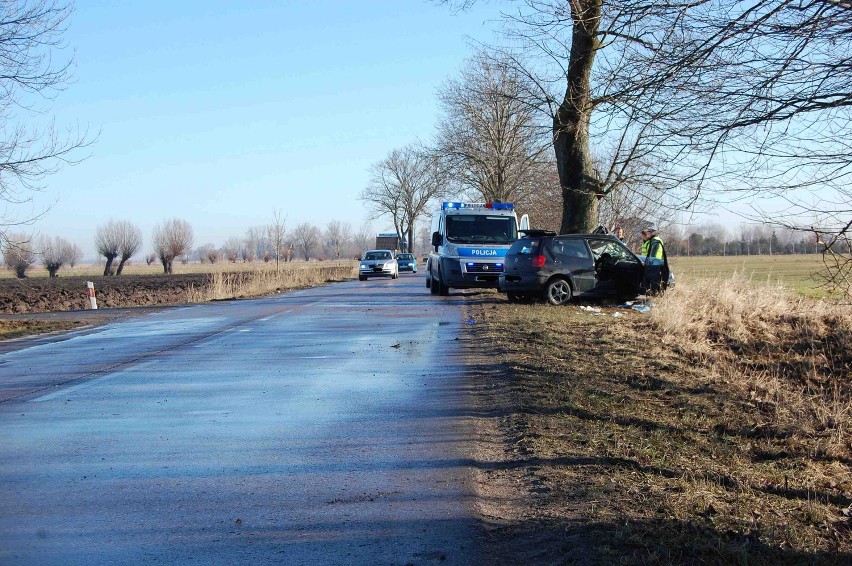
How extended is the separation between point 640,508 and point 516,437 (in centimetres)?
203

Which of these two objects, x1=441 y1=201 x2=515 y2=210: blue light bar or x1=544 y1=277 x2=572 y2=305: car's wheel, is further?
x1=441 y1=201 x2=515 y2=210: blue light bar

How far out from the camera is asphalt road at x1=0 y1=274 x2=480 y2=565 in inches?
180

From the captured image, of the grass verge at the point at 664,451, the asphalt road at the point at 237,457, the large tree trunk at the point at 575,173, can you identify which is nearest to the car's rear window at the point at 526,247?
the large tree trunk at the point at 575,173

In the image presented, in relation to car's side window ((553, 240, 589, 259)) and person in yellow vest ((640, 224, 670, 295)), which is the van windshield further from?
person in yellow vest ((640, 224, 670, 295))

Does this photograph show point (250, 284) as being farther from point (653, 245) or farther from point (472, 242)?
point (653, 245)

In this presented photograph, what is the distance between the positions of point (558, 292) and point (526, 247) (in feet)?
4.35

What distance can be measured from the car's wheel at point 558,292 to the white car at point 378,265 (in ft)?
100

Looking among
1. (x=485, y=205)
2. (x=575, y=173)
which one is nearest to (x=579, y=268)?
(x=575, y=173)

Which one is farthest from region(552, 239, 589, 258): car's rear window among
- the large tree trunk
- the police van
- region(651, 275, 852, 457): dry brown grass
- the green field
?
the police van

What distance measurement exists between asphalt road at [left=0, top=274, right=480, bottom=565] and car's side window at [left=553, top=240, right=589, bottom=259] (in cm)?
752

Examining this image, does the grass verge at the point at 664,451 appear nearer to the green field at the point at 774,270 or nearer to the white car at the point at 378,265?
the green field at the point at 774,270

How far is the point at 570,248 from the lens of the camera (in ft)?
65.7

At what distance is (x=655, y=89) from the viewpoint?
767cm

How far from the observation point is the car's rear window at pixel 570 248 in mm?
19969
